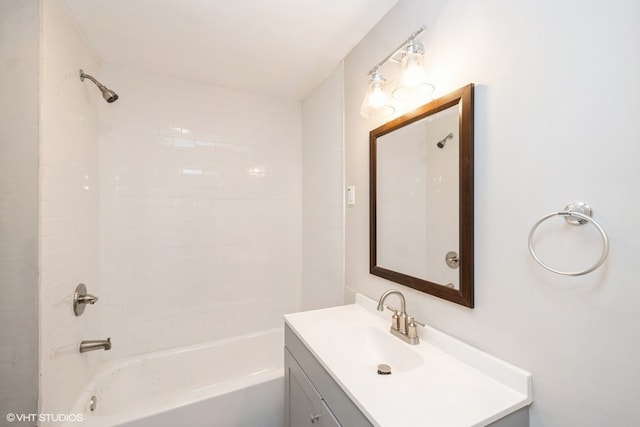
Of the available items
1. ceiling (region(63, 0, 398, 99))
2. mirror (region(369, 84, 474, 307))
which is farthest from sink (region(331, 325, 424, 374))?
ceiling (region(63, 0, 398, 99))

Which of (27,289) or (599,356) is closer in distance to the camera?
(599,356)

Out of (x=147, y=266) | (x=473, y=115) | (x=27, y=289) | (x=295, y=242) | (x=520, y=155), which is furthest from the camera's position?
(x=295, y=242)

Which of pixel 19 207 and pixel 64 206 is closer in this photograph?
pixel 19 207

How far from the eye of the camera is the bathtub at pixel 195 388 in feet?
4.50

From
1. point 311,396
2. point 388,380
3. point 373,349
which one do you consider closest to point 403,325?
point 373,349

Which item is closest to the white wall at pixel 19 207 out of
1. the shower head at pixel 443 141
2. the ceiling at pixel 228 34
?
the ceiling at pixel 228 34

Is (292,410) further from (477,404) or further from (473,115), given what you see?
(473,115)

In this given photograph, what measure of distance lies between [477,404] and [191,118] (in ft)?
7.44

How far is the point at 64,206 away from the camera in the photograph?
1.30 meters

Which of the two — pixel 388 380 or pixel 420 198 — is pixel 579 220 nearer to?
pixel 420 198

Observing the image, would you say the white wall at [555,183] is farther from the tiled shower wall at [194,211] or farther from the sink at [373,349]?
the tiled shower wall at [194,211]

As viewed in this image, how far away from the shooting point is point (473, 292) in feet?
3.04

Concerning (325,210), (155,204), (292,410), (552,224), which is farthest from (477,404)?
(155,204)

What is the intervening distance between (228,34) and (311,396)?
6.08 ft
